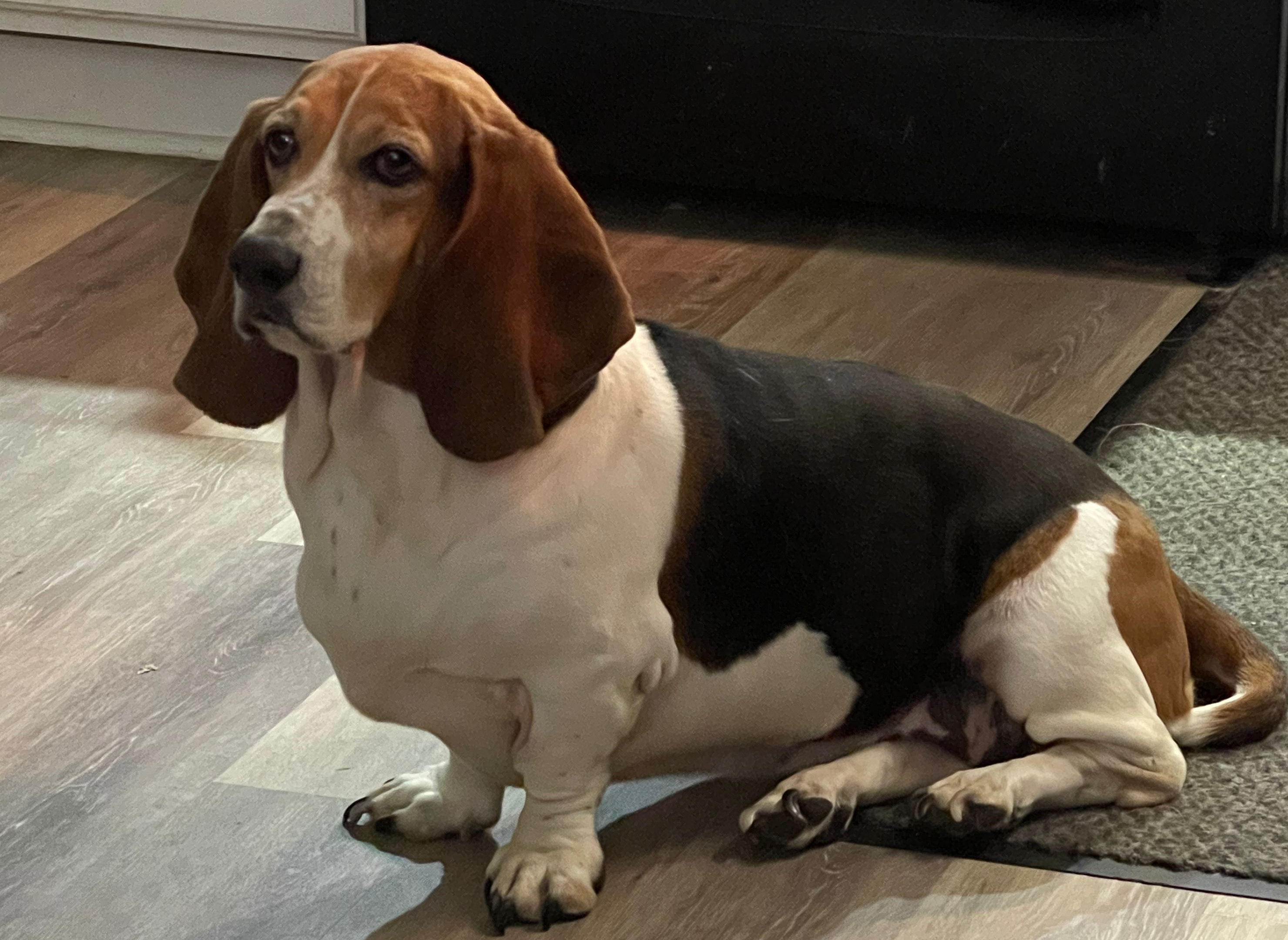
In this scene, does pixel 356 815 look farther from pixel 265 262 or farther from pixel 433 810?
pixel 265 262

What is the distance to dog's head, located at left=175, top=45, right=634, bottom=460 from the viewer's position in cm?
131

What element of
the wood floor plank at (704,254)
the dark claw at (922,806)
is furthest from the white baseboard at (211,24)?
the dark claw at (922,806)

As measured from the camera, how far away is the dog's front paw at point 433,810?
163 cm

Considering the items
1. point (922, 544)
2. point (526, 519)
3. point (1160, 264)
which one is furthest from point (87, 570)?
point (1160, 264)

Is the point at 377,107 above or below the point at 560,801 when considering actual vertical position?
above

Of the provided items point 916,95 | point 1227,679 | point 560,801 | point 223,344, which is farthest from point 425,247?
point 916,95

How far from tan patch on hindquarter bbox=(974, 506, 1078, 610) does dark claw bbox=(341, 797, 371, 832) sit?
1.87ft

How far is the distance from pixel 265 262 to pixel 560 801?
0.51 metres

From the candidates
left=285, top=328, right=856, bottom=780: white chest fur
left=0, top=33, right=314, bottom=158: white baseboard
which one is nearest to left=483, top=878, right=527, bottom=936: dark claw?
left=285, top=328, right=856, bottom=780: white chest fur

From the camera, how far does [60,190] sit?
338 cm

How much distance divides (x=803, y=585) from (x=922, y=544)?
11 cm

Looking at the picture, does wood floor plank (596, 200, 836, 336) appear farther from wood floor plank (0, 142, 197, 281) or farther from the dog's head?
the dog's head

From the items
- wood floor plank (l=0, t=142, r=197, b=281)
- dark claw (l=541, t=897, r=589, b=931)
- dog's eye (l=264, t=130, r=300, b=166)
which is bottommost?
wood floor plank (l=0, t=142, r=197, b=281)

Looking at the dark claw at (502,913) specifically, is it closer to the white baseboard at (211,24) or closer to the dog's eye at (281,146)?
the dog's eye at (281,146)
